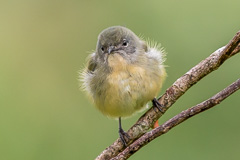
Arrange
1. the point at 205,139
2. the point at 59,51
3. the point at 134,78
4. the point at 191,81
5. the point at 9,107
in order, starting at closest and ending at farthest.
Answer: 1. the point at 191,81
2. the point at 134,78
3. the point at 205,139
4. the point at 9,107
5. the point at 59,51

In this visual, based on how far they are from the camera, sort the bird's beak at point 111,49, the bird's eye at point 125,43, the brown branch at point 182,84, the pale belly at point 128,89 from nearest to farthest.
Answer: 1. the brown branch at point 182,84
2. the pale belly at point 128,89
3. the bird's beak at point 111,49
4. the bird's eye at point 125,43

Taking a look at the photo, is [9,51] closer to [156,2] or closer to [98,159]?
[156,2]

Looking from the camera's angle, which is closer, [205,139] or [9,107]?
[205,139]

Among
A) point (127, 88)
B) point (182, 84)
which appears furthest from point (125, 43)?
point (182, 84)

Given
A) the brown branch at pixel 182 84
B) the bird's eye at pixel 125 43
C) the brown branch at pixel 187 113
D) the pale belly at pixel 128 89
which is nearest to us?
the brown branch at pixel 187 113

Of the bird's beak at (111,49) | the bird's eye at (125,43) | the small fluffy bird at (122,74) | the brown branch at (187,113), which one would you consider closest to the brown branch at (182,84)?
the brown branch at (187,113)

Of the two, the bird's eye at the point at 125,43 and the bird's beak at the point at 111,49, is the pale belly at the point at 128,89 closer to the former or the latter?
the bird's beak at the point at 111,49

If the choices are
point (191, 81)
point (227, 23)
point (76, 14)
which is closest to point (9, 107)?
point (76, 14)
